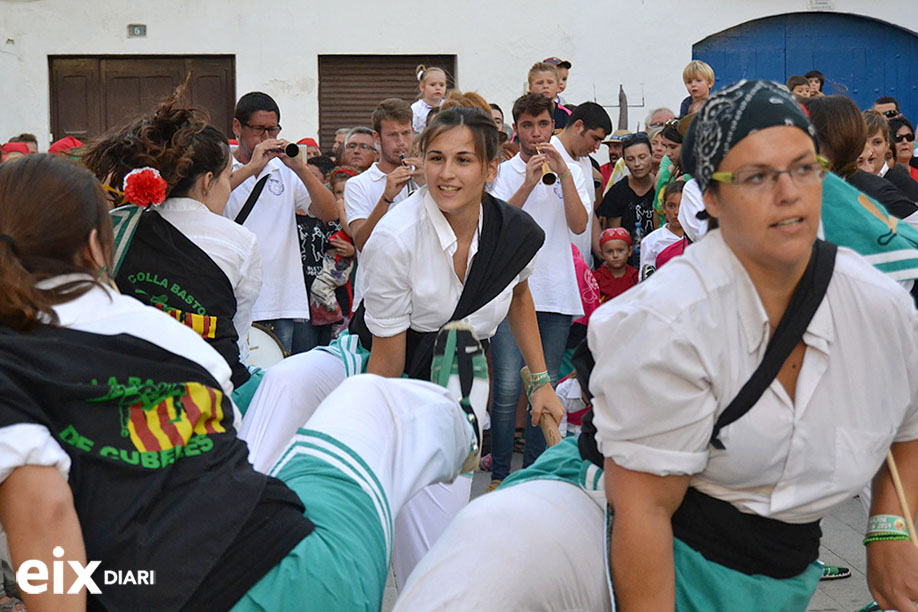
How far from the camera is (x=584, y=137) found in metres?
7.07

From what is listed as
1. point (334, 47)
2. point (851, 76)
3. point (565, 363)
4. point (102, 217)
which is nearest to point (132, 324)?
point (102, 217)

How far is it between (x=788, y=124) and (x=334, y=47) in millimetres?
11166

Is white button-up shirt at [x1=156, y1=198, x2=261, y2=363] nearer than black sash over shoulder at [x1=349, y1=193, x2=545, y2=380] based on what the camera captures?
Yes

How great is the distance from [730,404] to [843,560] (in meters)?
2.89

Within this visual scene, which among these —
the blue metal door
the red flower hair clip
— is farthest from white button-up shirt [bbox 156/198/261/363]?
the blue metal door

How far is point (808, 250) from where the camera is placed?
2.37m

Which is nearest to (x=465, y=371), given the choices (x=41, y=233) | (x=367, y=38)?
(x=41, y=233)

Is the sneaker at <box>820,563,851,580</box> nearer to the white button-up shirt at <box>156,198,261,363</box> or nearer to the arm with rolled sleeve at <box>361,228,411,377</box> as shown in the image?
the arm with rolled sleeve at <box>361,228,411,377</box>

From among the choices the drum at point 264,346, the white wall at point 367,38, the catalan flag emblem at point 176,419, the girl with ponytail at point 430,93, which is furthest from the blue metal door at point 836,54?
the catalan flag emblem at point 176,419

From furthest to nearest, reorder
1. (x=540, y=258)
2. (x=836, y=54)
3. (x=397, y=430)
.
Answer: (x=836, y=54), (x=540, y=258), (x=397, y=430)

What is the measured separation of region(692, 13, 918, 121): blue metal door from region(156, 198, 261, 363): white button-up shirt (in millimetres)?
11272

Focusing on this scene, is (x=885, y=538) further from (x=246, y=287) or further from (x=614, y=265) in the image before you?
(x=614, y=265)

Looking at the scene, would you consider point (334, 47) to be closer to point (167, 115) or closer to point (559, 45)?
point (559, 45)

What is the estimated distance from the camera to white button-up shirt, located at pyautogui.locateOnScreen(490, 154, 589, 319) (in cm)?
625
